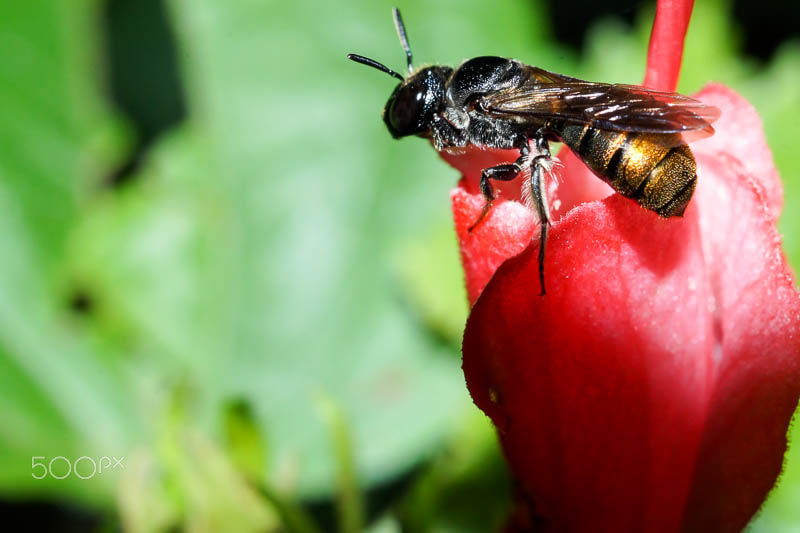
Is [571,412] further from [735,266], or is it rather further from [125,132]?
[125,132]

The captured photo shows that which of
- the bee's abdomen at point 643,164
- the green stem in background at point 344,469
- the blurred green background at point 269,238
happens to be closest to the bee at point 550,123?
the bee's abdomen at point 643,164

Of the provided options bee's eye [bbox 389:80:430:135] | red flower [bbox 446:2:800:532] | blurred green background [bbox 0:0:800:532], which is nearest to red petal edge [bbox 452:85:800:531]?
red flower [bbox 446:2:800:532]

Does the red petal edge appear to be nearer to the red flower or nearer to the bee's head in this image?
the red flower

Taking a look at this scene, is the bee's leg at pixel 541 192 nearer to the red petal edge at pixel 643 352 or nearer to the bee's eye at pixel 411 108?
the red petal edge at pixel 643 352

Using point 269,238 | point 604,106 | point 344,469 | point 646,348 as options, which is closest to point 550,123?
point 604,106

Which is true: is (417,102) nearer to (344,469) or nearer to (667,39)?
(667,39)

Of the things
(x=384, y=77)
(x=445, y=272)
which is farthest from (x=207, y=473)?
(x=384, y=77)
